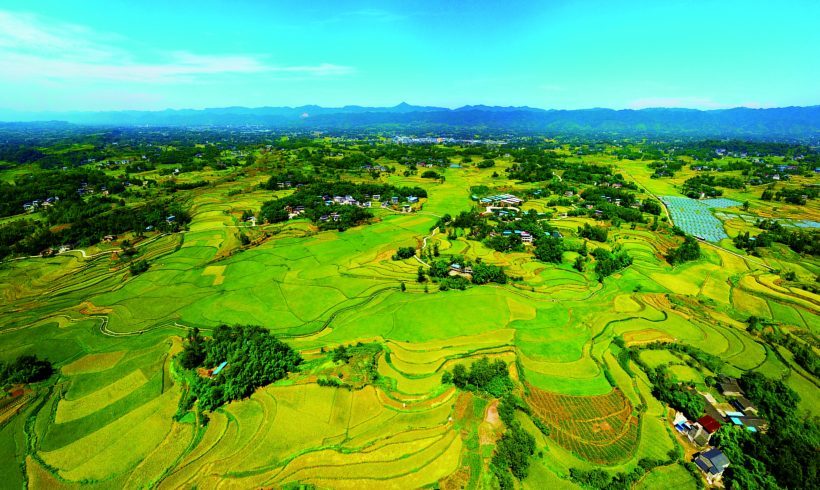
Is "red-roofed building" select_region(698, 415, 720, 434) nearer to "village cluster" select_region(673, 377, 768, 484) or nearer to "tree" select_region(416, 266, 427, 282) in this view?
"village cluster" select_region(673, 377, 768, 484)

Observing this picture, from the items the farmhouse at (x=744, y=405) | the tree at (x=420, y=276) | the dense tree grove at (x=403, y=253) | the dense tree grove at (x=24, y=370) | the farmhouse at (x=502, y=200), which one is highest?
the farmhouse at (x=502, y=200)

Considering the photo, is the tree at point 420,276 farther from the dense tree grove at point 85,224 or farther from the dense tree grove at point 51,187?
the dense tree grove at point 51,187

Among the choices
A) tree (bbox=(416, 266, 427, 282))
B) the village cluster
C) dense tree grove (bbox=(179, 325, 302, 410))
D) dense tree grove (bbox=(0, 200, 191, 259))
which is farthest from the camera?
dense tree grove (bbox=(0, 200, 191, 259))

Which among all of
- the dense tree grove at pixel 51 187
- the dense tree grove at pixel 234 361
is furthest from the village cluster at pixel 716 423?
the dense tree grove at pixel 51 187

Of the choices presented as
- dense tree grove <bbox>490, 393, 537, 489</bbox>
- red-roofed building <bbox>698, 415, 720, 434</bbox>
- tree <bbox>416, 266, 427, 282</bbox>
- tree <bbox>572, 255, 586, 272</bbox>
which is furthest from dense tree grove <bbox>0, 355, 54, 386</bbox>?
tree <bbox>572, 255, 586, 272</bbox>

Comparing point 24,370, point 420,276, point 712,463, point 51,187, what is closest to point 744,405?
point 712,463

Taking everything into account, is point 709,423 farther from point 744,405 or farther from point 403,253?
point 403,253
